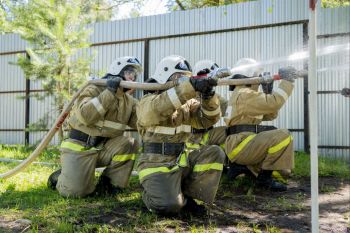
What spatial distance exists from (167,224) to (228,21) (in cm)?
590

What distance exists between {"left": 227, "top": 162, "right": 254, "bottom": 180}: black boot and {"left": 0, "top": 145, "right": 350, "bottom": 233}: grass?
8 cm

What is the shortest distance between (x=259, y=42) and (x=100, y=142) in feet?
15.2

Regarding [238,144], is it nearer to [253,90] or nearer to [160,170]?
[253,90]

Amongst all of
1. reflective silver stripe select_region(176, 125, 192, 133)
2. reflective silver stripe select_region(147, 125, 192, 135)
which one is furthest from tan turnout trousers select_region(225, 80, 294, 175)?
reflective silver stripe select_region(147, 125, 192, 135)

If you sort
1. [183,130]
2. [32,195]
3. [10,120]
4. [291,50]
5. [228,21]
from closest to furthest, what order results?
[183,130] < [32,195] < [291,50] < [228,21] < [10,120]

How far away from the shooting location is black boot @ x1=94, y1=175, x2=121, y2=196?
4508 millimetres

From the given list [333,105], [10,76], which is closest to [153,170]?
[333,105]

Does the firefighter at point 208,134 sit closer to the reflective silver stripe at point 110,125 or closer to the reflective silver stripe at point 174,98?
the reflective silver stripe at point 110,125

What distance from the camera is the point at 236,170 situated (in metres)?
4.91

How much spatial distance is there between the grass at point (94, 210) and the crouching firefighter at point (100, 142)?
0.60 feet

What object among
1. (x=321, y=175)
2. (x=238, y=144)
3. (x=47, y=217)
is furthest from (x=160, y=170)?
(x=321, y=175)

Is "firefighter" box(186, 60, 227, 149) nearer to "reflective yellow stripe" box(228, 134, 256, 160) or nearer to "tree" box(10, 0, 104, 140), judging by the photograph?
"reflective yellow stripe" box(228, 134, 256, 160)

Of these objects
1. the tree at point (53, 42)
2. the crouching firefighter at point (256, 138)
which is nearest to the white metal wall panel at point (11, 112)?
the tree at point (53, 42)

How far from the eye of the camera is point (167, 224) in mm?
3264
